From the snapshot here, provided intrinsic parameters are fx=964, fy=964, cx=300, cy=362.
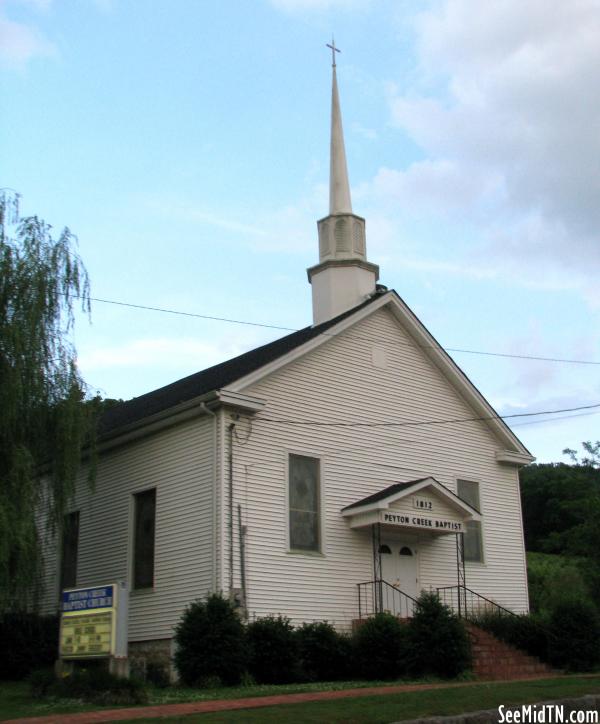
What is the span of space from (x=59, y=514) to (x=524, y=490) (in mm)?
59361

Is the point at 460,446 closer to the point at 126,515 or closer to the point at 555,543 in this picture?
the point at 126,515

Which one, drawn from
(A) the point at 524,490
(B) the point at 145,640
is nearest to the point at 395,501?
(B) the point at 145,640

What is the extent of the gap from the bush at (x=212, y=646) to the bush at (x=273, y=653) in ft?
2.01

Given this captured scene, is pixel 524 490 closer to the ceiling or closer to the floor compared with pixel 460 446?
closer to the ceiling

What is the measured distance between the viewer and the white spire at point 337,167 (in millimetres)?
27953

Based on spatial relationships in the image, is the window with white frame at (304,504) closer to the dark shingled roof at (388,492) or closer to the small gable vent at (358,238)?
the dark shingled roof at (388,492)

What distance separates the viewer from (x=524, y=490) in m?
73.6

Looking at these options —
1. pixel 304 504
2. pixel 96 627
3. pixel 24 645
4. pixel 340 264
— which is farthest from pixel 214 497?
pixel 340 264

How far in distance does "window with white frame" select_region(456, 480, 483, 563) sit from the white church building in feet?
0.16

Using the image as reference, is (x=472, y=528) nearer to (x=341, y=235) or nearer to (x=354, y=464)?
(x=354, y=464)

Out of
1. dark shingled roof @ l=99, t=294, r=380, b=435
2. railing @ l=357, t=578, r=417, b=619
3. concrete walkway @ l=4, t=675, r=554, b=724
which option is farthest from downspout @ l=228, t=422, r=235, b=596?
concrete walkway @ l=4, t=675, r=554, b=724

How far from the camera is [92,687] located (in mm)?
15203

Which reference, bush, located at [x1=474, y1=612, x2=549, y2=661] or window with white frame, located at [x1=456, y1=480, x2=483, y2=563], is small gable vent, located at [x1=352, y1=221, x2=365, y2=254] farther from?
bush, located at [x1=474, y1=612, x2=549, y2=661]

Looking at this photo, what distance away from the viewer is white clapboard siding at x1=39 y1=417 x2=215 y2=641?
19.9 m
